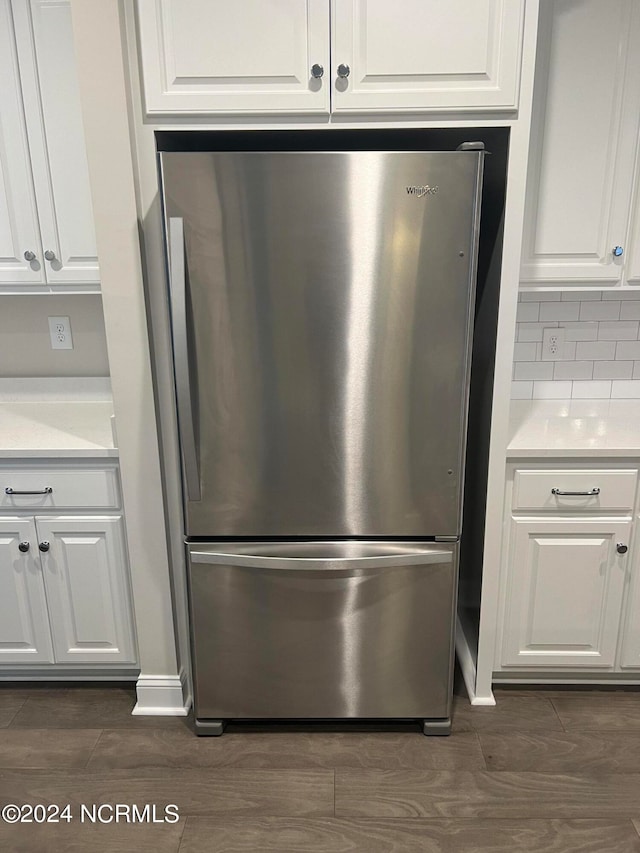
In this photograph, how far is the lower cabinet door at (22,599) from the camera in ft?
6.92

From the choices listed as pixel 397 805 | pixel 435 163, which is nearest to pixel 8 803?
pixel 397 805

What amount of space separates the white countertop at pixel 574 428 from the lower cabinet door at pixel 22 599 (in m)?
1.56

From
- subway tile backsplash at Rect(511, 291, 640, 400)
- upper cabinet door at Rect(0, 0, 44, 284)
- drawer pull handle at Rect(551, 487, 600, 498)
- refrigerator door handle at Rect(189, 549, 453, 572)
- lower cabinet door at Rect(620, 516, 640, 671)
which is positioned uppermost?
upper cabinet door at Rect(0, 0, 44, 284)

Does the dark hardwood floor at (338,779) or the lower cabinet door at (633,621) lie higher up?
the lower cabinet door at (633,621)

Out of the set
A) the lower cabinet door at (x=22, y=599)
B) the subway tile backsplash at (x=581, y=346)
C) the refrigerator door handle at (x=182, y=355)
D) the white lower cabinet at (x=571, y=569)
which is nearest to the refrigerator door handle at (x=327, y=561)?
the refrigerator door handle at (x=182, y=355)

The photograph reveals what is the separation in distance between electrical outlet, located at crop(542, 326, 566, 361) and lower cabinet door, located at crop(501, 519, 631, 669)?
2.33 feet

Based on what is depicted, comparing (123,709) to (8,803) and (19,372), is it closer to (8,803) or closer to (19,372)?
(8,803)

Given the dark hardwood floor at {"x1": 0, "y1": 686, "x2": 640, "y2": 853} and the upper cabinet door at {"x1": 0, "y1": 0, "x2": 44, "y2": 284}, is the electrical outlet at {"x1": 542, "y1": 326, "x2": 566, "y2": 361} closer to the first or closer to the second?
the dark hardwood floor at {"x1": 0, "y1": 686, "x2": 640, "y2": 853}

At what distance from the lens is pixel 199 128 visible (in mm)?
1719

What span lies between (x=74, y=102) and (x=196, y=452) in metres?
1.18

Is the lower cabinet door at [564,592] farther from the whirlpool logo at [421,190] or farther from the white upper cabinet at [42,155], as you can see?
the white upper cabinet at [42,155]

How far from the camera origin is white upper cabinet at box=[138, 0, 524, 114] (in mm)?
1627

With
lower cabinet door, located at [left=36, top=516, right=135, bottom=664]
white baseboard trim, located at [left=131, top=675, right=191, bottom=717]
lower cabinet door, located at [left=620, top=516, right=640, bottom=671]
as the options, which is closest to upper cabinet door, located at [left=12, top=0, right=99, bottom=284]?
lower cabinet door, located at [left=36, top=516, right=135, bottom=664]

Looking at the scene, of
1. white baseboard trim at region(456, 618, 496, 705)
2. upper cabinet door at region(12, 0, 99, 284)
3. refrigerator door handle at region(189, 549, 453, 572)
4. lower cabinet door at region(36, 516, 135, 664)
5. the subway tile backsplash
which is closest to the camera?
refrigerator door handle at region(189, 549, 453, 572)
